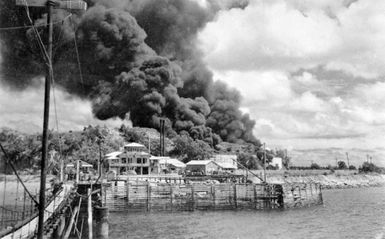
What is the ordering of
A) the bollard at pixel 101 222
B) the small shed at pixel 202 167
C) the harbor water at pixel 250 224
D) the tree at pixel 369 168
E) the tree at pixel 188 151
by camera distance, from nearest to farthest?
the bollard at pixel 101 222
the harbor water at pixel 250 224
the small shed at pixel 202 167
the tree at pixel 188 151
the tree at pixel 369 168

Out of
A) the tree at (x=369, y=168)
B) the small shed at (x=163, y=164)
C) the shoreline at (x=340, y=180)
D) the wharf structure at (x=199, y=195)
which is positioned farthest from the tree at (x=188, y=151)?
the tree at (x=369, y=168)

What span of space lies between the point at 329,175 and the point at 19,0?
11708cm

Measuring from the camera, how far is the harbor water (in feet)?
105

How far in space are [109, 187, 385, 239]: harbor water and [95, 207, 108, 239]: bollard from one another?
1.67 meters

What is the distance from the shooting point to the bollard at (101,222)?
1070 inches

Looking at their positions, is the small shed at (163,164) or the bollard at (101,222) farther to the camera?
the small shed at (163,164)

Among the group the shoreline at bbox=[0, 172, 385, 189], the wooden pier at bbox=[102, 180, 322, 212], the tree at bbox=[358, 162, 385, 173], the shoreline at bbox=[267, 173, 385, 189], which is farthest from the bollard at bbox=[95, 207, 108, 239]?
the tree at bbox=[358, 162, 385, 173]

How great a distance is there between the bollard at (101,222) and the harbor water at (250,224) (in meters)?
1.67

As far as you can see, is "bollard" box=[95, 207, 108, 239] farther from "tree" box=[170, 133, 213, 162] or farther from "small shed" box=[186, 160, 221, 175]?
"tree" box=[170, 133, 213, 162]

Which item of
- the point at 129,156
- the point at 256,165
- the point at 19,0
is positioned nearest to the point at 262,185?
the point at 129,156

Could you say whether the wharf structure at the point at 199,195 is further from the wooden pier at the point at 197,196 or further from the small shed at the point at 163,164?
the small shed at the point at 163,164

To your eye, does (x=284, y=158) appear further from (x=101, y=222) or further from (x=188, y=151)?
(x=101, y=222)

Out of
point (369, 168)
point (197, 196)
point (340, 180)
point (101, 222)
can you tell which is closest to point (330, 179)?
point (340, 180)

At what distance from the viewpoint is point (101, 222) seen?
2728 cm
